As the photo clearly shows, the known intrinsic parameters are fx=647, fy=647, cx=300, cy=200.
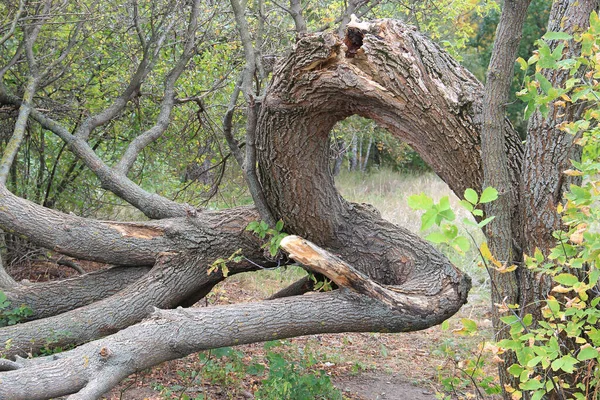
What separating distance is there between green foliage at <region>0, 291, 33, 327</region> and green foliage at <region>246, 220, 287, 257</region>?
5.82 feet

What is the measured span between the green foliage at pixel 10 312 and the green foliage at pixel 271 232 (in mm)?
1775

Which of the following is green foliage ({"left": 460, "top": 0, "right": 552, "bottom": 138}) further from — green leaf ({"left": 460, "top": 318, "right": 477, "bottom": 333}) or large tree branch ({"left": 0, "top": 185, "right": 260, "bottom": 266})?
green leaf ({"left": 460, "top": 318, "right": 477, "bottom": 333})

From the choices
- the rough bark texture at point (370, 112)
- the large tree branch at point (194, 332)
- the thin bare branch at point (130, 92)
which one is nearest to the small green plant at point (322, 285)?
the large tree branch at point (194, 332)

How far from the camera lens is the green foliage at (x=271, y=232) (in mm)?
4578

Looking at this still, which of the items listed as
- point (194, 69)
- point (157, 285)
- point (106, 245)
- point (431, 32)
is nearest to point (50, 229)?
point (106, 245)

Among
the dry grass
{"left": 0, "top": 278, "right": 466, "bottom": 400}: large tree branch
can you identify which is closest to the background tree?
{"left": 0, "top": 278, "right": 466, "bottom": 400}: large tree branch

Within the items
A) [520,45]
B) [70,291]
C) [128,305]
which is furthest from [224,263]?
[520,45]

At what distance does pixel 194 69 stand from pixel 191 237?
3.46 metres

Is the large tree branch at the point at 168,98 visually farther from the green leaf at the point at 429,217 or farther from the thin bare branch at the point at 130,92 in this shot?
the green leaf at the point at 429,217

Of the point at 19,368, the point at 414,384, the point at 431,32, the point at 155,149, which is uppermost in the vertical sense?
the point at 431,32

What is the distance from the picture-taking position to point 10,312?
15.7 feet

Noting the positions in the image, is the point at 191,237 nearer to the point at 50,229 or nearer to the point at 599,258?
the point at 50,229

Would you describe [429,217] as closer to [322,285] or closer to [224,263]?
[322,285]

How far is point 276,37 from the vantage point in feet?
25.6
